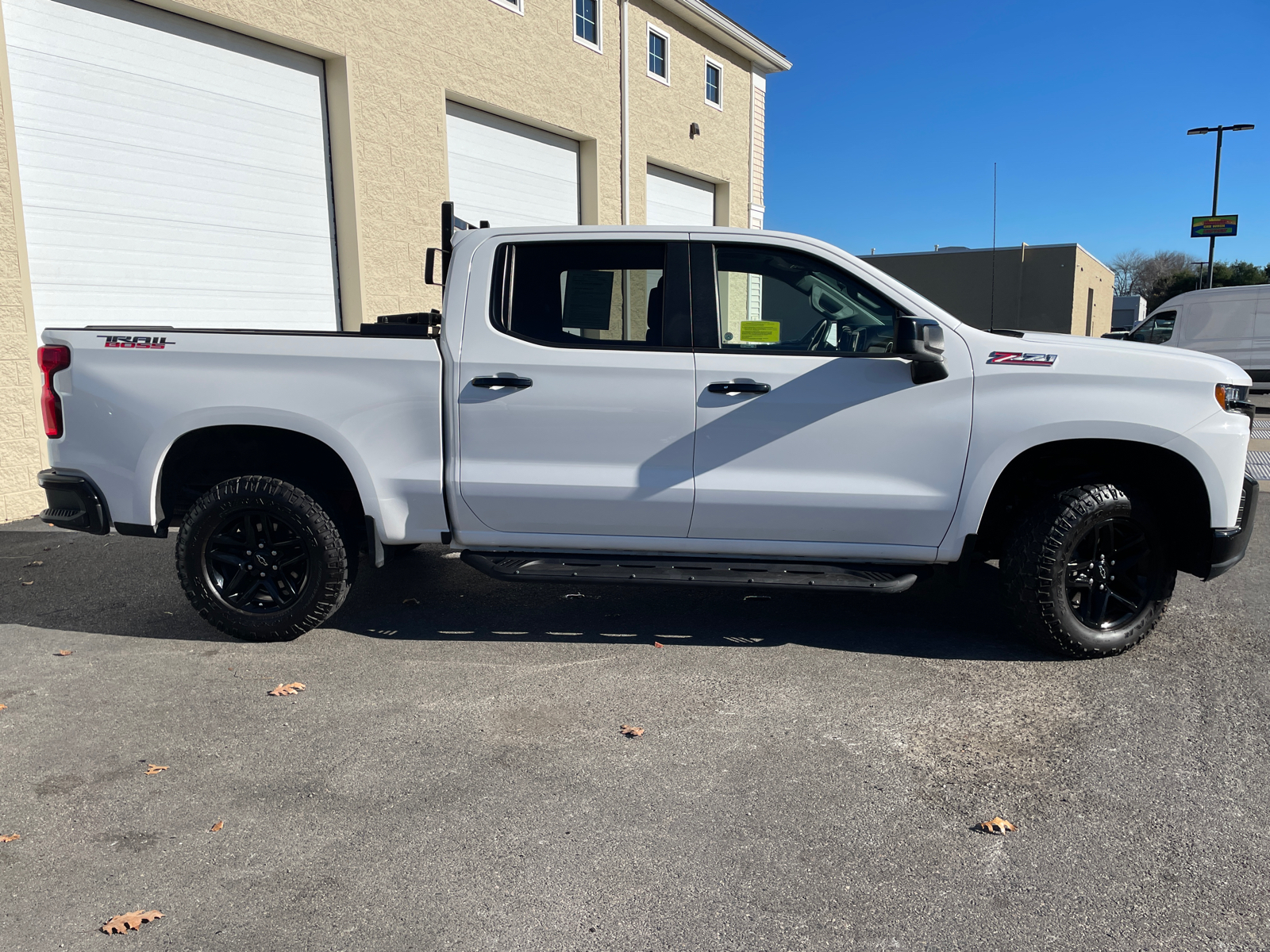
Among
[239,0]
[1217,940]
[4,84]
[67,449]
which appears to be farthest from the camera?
[239,0]

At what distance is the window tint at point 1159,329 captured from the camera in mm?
17297

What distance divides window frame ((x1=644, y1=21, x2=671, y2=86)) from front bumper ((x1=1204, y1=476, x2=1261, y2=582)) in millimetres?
12744

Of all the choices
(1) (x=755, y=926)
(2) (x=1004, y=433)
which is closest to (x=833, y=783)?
(1) (x=755, y=926)

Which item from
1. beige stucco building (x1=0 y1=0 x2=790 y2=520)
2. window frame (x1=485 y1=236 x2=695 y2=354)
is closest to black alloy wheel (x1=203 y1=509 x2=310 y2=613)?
window frame (x1=485 y1=236 x2=695 y2=354)

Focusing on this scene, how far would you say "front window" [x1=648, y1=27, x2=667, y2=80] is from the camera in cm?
A: 1489

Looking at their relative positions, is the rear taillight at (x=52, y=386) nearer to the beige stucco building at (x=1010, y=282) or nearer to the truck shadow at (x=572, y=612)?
the truck shadow at (x=572, y=612)

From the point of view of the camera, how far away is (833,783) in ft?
10.4

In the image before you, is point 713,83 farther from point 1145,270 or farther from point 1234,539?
point 1145,270

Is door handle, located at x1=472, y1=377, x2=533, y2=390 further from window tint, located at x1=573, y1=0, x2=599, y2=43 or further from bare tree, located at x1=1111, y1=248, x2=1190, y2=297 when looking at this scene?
bare tree, located at x1=1111, y1=248, x2=1190, y2=297

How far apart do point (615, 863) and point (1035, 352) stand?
9.46 feet

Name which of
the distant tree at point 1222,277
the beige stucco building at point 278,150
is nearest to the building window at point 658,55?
the beige stucco building at point 278,150

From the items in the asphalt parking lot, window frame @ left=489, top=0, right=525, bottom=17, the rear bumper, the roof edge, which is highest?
the roof edge

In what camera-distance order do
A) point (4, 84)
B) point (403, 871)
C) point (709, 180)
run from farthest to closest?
point (709, 180)
point (4, 84)
point (403, 871)

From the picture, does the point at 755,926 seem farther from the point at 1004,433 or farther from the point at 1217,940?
the point at 1004,433
